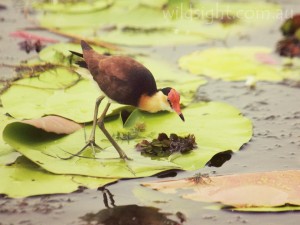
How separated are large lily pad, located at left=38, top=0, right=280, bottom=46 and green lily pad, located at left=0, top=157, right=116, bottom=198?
259 cm

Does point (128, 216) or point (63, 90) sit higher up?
point (63, 90)

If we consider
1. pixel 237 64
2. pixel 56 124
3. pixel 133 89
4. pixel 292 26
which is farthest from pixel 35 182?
pixel 292 26

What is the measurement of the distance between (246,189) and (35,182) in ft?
3.31

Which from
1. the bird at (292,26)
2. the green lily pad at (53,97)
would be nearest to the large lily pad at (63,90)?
the green lily pad at (53,97)

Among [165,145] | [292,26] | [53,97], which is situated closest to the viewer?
[165,145]

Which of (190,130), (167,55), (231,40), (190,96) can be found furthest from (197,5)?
(190,130)

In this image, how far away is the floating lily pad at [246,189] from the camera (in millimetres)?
2480

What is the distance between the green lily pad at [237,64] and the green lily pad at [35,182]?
1965 mm

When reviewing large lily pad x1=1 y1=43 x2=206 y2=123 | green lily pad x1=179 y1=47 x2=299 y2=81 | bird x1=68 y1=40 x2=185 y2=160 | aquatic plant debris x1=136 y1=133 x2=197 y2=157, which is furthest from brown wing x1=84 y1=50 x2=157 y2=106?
green lily pad x1=179 y1=47 x2=299 y2=81

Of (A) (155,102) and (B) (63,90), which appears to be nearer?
(A) (155,102)

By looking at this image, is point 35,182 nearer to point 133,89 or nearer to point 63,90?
point 133,89

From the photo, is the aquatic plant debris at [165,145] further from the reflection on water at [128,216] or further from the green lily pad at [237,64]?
the green lily pad at [237,64]

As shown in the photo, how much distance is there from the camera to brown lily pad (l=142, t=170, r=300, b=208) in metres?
2.50

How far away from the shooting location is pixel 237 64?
15.0ft
